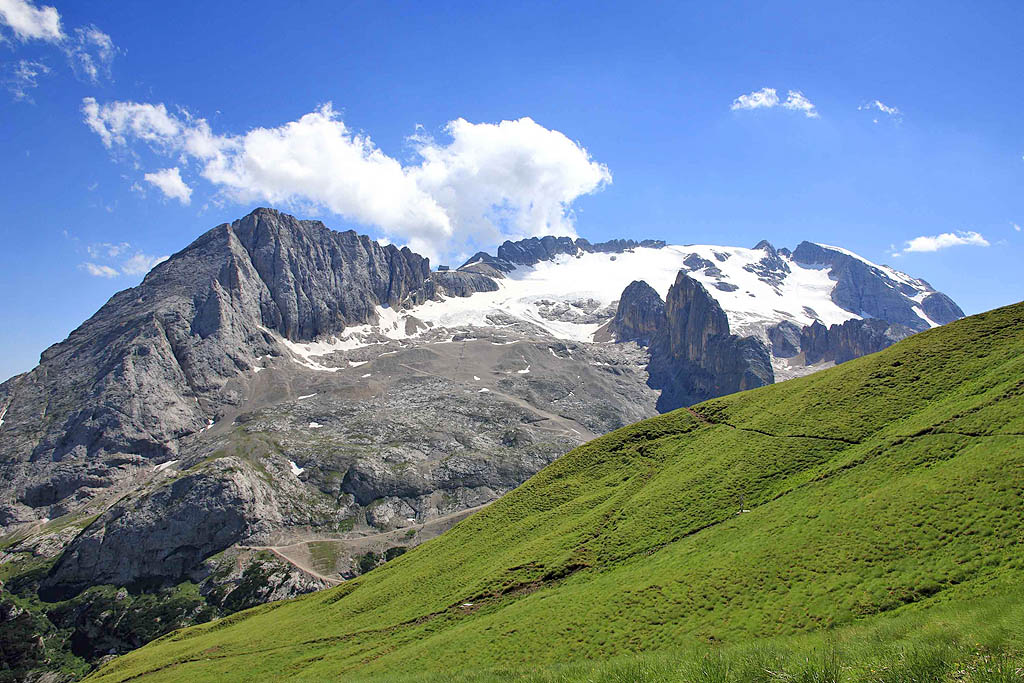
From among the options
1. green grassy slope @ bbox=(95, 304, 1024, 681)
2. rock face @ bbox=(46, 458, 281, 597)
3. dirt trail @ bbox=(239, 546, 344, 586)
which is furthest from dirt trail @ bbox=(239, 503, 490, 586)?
green grassy slope @ bbox=(95, 304, 1024, 681)

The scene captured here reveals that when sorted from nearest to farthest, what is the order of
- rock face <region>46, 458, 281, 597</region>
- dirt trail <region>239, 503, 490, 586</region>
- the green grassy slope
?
the green grassy slope, dirt trail <region>239, 503, 490, 586</region>, rock face <region>46, 458, 281, 597</region>

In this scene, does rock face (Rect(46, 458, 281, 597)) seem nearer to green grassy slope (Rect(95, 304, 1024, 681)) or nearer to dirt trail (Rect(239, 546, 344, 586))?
dirt trail (Rect(239, 546, 344, 586))

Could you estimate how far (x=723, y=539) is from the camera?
141 ft

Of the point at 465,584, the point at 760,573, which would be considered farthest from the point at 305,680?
the point at 760,573

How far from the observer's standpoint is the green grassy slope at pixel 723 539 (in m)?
32.2

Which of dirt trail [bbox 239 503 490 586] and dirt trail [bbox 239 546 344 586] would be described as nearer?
dirt trail [bbox 239 546 344 586]

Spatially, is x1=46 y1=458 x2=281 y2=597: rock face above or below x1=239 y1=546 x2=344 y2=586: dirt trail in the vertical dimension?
above

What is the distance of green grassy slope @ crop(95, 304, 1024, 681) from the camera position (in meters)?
32.2

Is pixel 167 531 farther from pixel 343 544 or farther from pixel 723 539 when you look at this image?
pixel 723 539

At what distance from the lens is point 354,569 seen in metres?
172

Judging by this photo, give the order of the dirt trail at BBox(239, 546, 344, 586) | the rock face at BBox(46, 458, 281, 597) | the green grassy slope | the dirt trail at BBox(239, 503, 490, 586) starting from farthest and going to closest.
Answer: the rock face at BBox(46, 458, 281, 597) < the dirt trail at BBox(239, 503, 490, 586) < the dirt trail at BBox(239, 546, 344, 586) < the green grassy slope

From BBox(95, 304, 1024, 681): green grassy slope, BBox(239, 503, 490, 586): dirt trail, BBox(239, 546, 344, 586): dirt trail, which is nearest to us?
BBox(95, 304, 1024, 681): green grassy slope

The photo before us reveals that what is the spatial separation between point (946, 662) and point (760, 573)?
2348cm

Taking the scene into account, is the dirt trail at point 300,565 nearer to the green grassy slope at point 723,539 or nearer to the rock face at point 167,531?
the rock face at point 167,531
